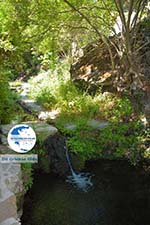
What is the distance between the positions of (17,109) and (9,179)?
4.55 metres

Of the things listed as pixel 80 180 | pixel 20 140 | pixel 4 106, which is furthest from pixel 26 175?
pixel 20 140

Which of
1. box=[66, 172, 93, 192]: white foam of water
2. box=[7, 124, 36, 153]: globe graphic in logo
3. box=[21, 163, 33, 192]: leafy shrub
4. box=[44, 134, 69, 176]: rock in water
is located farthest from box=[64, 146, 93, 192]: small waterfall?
box=[7, 124, 36, 153]: globe graphic in logo

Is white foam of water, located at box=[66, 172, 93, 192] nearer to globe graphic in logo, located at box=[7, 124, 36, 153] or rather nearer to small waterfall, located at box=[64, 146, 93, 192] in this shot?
small waterfall, located at box=[64, 146, 93, 192]

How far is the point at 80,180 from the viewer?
776 cm

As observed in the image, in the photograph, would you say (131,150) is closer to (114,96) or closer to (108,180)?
(108,180)

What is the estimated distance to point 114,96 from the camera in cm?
1016

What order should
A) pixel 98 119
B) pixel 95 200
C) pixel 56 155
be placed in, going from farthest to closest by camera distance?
pixel 98 119 < pixel 56 155 < pixel 95 200

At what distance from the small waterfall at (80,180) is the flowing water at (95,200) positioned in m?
0.08

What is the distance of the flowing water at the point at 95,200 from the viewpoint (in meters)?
6.27

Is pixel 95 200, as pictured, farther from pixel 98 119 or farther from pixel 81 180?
pixel 98 119

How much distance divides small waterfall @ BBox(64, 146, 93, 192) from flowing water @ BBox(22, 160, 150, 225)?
83mm

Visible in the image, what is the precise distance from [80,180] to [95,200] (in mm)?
949

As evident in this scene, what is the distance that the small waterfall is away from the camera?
744cm

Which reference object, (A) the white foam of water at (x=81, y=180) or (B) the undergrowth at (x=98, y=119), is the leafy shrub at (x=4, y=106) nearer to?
(B) the undergrowth at (x=98, y=119)
